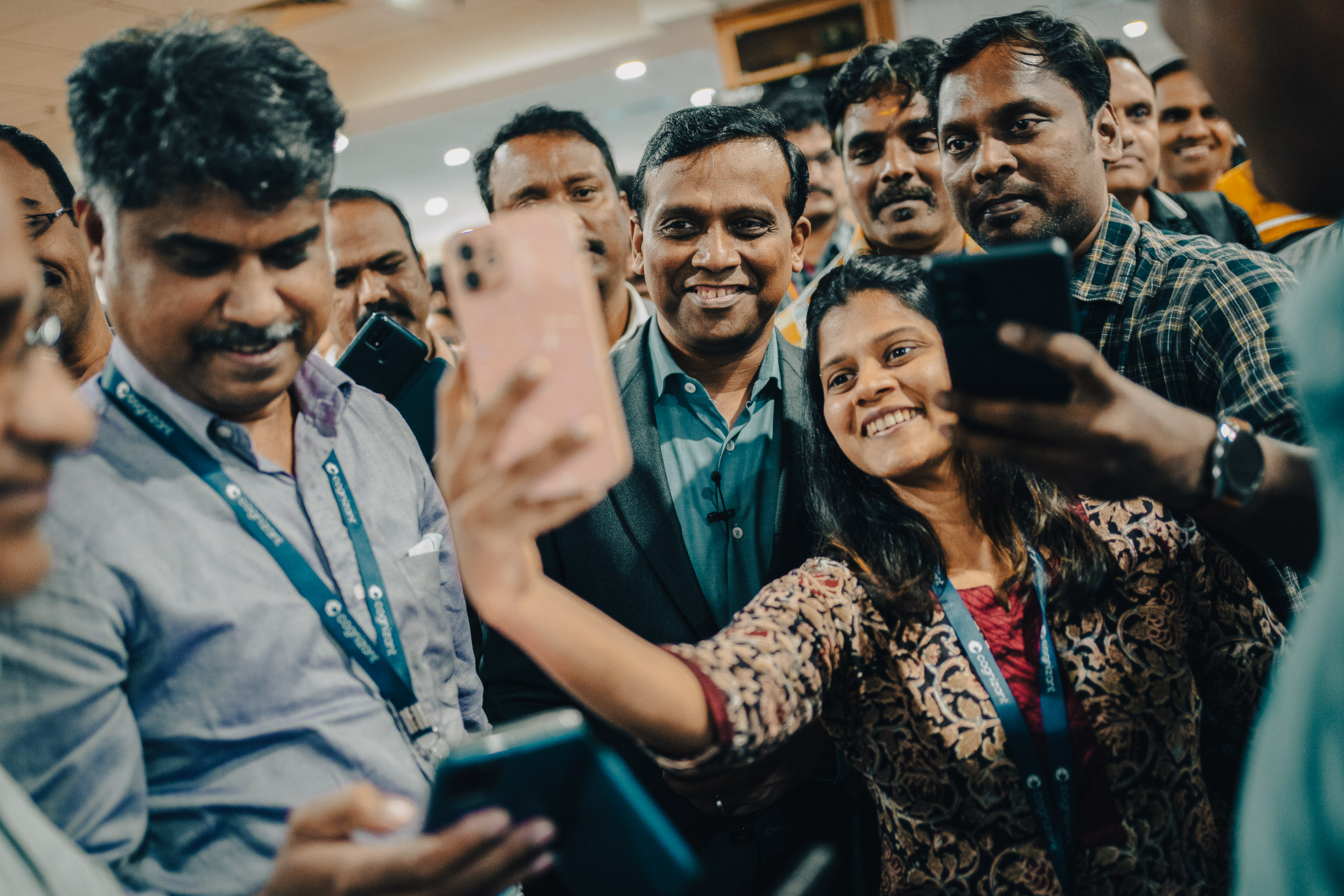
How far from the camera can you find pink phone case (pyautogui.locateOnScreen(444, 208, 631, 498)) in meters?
0.81

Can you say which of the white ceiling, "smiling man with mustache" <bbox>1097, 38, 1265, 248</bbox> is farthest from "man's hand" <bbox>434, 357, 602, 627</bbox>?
the white ceiling

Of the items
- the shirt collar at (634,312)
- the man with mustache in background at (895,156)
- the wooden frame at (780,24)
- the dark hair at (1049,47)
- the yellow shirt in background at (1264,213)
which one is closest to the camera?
the dark hair at (1049,47)

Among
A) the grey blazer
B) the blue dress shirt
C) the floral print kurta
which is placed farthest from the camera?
the grey blazer

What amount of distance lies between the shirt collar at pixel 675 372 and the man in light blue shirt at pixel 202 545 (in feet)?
3.09

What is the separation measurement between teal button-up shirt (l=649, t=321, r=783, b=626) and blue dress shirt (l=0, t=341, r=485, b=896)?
746 mm

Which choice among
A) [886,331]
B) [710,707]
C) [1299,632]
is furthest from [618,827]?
[886,331]

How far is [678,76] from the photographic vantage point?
747cm

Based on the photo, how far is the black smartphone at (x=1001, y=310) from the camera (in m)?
0.98

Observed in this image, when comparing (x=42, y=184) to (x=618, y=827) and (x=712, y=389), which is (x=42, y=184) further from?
(x=618, y=827)

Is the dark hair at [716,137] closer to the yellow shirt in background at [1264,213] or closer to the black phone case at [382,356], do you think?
the black phone case at [382,356]

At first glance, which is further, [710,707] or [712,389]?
[712,389]

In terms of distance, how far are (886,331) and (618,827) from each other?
1116 millimetres

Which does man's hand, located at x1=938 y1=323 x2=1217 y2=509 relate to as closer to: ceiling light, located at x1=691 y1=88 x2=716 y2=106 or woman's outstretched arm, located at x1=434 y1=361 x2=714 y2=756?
woman's outstretched arm, located at x1=434 y1=361 x2=714 y2=756

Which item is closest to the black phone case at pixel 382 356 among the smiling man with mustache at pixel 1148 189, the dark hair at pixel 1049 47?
the dark hair at pixel 1049 47
